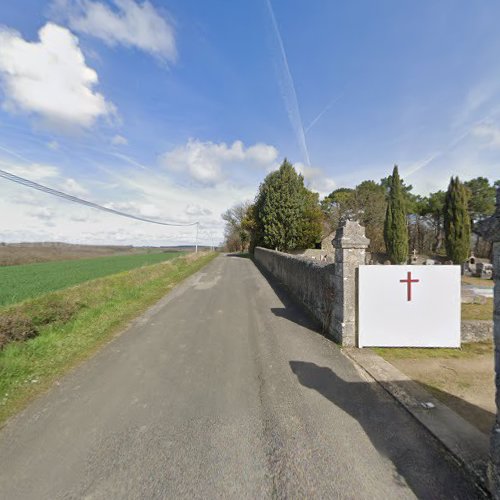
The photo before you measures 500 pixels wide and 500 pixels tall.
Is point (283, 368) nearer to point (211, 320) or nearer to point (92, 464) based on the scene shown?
point (92, 464)

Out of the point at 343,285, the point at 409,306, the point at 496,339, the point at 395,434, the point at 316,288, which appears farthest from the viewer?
the point at 316,288

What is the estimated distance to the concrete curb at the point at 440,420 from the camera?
244 cm

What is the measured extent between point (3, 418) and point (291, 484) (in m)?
3.56

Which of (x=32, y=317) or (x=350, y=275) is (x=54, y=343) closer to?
(x=32, y=317)

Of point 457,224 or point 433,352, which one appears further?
point 457,224

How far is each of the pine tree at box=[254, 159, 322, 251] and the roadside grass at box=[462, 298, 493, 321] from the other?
2652 centimetres

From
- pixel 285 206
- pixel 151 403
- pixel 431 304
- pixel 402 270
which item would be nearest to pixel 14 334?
pixel 151 403

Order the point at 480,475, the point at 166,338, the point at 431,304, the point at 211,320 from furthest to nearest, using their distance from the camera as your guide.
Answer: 1. the point at 211,320
2. the point at 166,338
3. the point at 431,304
4. the point at 480,475

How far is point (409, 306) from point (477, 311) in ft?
13.6

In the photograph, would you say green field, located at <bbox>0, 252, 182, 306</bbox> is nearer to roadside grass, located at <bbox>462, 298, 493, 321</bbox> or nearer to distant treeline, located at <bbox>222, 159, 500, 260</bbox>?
roadside grass, located at <bbox>462, 298, 493, 321</bbox>

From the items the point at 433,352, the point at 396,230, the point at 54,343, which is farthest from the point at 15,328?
the point at 396,230

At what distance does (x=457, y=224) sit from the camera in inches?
961

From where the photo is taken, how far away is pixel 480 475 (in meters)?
2.29

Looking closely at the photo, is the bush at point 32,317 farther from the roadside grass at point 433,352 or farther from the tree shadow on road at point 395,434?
the roadside grass at point 433,352
